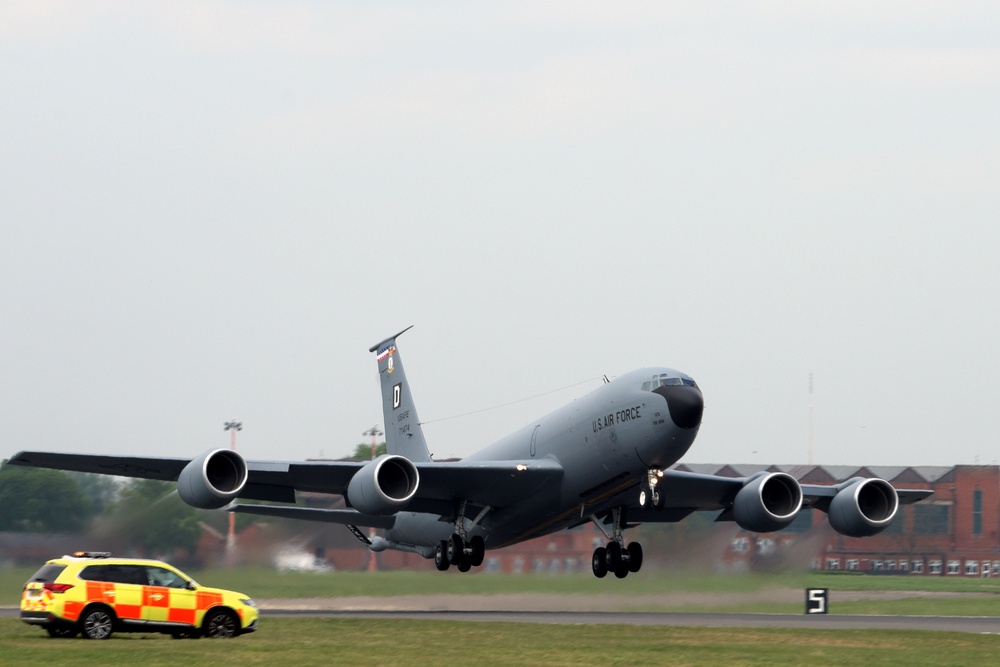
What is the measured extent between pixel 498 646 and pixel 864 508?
606 inches

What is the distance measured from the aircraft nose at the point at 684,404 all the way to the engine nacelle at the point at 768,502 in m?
6.81

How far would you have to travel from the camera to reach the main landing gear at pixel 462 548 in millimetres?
35844

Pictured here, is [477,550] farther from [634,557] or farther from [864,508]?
[864,508]

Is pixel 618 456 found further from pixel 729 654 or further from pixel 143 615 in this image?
pixel 143 615

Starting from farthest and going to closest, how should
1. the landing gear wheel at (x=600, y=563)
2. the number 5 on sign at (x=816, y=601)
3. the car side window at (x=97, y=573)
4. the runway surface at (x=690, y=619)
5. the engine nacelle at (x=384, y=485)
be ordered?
the number 5 on sign at (x=816, y=601)
the landing gear wheel at (x=600, y=563)
the runway surface at (x=690, y=619)
the engine nacelle at (x=384, y=485)
the car side window at (x=97, y=573)

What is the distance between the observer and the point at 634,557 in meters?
36.3

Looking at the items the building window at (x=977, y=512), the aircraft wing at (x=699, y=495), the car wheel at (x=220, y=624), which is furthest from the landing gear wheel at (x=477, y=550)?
the building window at (x=977, y=512)

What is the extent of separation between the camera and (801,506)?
36.7 meters

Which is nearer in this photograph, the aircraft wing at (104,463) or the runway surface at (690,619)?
the aircraft wing at (104,463)

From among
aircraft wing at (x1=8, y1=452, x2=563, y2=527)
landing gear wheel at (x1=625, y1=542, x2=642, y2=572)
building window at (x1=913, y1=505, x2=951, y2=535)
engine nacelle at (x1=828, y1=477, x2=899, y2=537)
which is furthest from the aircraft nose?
building window at (x1=913, y1=505, x2=951, y2=535)

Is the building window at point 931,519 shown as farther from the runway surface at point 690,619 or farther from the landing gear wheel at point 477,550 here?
the landing gear wheel at point 477,550

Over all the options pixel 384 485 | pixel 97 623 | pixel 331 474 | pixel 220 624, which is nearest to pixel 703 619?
pixel 384 485

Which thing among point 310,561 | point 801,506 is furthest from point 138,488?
point 801,506

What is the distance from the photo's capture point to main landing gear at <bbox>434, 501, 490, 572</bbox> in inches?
1411
